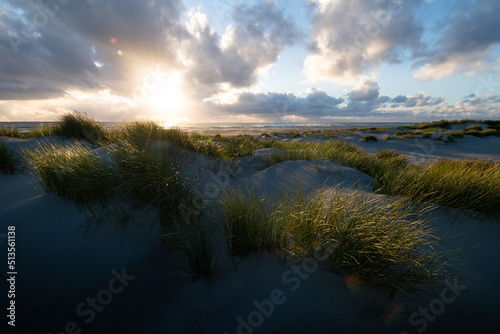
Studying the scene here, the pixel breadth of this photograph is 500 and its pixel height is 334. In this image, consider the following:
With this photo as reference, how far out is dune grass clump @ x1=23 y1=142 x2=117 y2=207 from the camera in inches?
85.6

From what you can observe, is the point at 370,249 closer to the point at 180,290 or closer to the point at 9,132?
the point at 180,290

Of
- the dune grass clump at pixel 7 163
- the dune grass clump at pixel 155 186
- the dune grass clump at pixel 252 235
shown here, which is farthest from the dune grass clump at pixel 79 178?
the dune grass clump at pixel 7 163

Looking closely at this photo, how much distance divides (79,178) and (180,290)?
1833 millimetres

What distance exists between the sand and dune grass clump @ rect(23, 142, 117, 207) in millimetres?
210

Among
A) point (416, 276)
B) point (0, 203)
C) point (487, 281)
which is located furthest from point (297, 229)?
point (0, 203)

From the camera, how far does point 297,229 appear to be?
180 centimetres

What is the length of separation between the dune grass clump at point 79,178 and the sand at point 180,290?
8.3 inches

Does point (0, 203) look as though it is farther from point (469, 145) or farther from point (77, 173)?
point (469, 145)

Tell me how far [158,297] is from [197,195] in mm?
1168

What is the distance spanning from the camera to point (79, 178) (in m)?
2.23

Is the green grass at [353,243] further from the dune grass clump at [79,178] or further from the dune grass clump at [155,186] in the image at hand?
the dune grass clump at [79,178]

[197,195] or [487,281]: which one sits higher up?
[197,195]

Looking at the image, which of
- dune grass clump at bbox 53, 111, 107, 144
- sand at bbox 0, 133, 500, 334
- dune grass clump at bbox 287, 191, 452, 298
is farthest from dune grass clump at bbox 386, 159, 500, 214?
dune grass clump at bbox 53, 111, 107, 144

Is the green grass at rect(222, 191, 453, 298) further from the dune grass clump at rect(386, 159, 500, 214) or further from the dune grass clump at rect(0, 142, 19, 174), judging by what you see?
the dune grass clump at rect(0, 142, 19, 174)
